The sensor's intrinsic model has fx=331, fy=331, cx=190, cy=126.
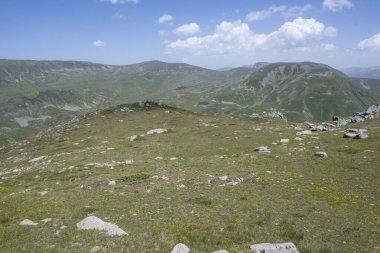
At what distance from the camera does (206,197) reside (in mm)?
22781

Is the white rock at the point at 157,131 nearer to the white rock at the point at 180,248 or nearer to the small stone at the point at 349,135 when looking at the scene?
the small stone at the point at 349,135

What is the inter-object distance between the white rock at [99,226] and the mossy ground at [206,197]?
507mm

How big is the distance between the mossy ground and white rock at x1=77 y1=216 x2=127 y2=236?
507 mm

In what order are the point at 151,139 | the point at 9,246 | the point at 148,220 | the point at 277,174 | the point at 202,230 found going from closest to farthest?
the point at 9,246, the point at 202,230, the point at 148,220, the point at 277,174, the point at 151,139

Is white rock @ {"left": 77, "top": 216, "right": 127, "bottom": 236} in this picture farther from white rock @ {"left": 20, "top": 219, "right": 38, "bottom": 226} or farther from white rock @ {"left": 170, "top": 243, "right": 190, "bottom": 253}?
white rock @ {"left": 170, "top": 243, "right": 190, "bottom": 253}

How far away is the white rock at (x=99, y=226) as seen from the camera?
53.1ft

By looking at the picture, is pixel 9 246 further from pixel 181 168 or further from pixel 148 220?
pixel 181 168

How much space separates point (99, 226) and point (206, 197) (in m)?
8.16

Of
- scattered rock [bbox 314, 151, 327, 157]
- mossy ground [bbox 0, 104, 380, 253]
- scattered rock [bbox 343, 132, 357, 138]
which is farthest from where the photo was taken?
scattered rock [bbox 343, 132, 357, 138]

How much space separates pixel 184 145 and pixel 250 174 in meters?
20.6

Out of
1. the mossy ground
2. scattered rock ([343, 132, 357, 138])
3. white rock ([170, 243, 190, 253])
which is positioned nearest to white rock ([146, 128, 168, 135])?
the mossy ground

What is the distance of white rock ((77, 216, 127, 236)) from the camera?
1619 centimetres

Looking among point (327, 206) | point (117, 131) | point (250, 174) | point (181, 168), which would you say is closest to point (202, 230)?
point (327, 206)

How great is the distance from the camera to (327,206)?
2078 centimetres
